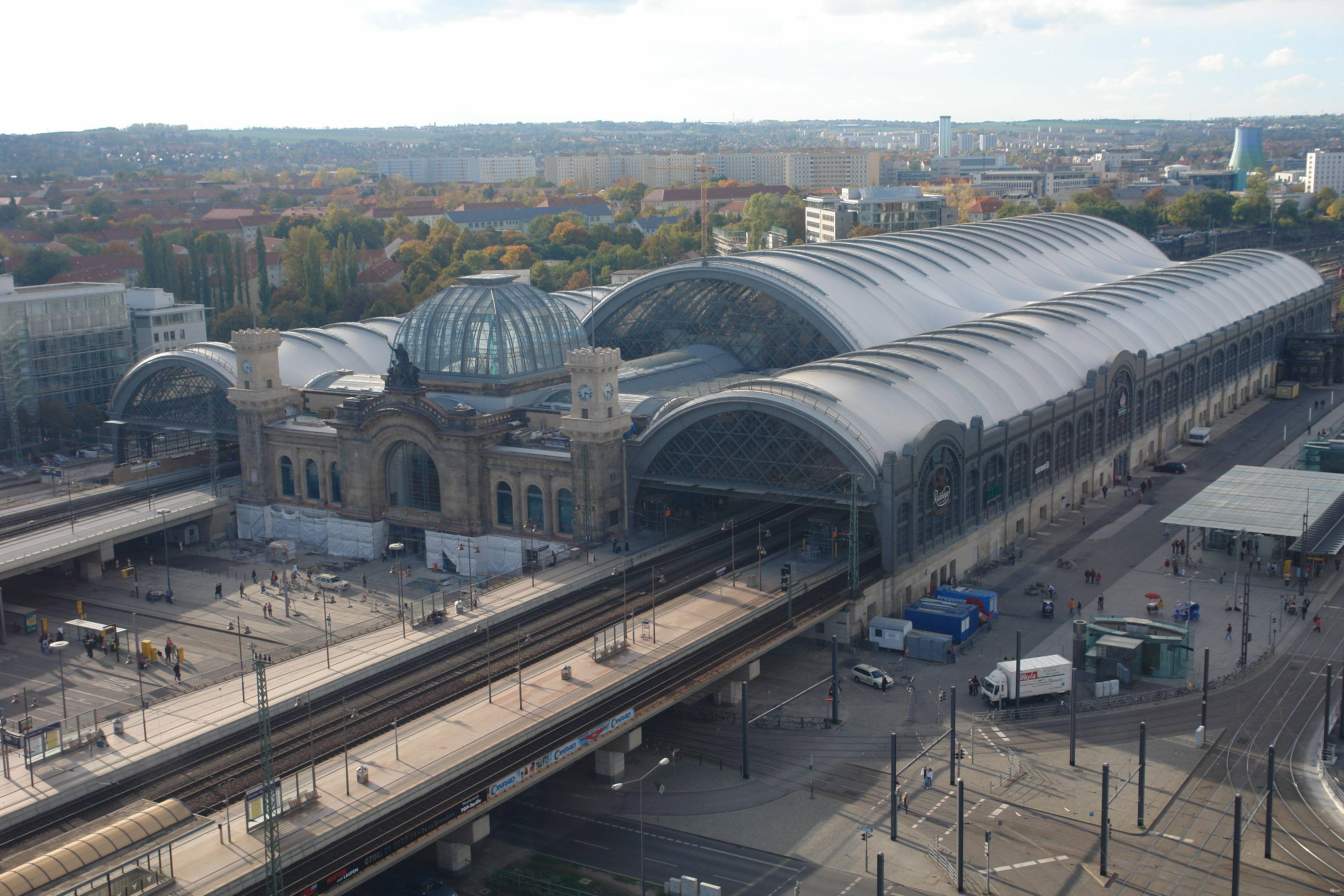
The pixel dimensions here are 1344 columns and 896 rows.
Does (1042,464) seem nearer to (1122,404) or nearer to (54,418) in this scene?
(1122,404)

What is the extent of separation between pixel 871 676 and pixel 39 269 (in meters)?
167

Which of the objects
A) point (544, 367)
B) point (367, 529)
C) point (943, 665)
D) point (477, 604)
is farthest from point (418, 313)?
point (943, 665)

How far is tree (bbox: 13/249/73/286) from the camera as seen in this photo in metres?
194

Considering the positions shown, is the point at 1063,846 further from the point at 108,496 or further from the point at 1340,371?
the point at 1340,371

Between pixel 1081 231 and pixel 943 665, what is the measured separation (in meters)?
117

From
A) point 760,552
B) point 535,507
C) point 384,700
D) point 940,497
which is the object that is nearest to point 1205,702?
point 940,497

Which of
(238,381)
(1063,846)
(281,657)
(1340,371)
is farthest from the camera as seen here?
(1340,371)

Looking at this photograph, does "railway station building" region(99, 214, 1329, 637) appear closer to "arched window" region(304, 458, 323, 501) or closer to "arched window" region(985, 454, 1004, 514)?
"arched window" region(985, 454, 1004, 514)

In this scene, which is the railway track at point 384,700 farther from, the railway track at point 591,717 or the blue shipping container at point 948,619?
the blue shipping container at point 948,619

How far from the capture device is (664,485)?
87.9 meters

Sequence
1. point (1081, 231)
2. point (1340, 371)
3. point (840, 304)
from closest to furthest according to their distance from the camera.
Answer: point (840, 304) → point (1340, 371) → point (1081, 231)

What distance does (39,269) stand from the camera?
19500cm

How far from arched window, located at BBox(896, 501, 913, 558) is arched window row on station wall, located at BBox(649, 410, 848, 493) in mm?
3872

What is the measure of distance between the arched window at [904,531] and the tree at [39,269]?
15398cm
